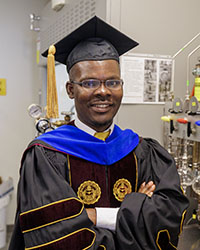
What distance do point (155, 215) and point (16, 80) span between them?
2697 millimetres

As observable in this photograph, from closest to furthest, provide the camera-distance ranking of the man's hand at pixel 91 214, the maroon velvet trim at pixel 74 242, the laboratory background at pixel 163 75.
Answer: the maroon velvet trim at pixel 74 242, the man's hand at pixel 91 214, the laboratory background at pixel 163 75

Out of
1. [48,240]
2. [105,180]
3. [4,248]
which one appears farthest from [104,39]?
[4,248]

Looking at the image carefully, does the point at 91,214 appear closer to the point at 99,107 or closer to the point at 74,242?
the point at 74,242

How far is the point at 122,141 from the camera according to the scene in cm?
126

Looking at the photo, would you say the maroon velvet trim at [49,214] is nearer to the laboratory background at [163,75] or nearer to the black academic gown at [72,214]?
the black academic gown at [72,214]

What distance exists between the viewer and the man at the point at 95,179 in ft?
3.42

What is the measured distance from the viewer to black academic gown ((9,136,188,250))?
102 cm

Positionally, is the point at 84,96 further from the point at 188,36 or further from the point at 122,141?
the point at 188,36

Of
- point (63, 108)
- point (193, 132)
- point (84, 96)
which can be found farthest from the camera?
point (63, 108)

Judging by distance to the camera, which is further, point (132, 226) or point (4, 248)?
point (4, 248)

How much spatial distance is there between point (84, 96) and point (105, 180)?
346 millimetres

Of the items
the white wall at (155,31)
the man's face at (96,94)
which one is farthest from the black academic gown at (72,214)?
the white wall at (155,31)

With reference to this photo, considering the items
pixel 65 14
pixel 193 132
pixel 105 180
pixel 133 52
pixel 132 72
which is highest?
pixel 65 14

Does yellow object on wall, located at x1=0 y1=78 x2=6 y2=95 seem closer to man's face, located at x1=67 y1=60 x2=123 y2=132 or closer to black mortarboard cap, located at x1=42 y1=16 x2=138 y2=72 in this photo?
black mortarboard cap, located at x1=42 y1=16 x2=138 y2=72
